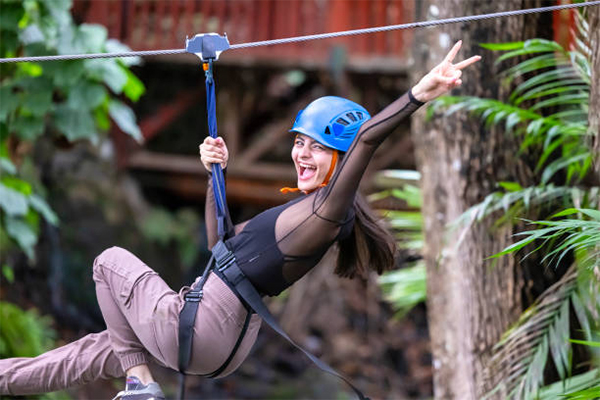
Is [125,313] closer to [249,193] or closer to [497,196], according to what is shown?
[497,196]

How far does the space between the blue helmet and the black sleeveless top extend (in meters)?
0.09

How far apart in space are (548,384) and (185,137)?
20.5 ft

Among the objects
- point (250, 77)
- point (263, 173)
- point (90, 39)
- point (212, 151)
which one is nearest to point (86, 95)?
point (90, 39)

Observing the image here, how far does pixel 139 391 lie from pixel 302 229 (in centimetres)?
75

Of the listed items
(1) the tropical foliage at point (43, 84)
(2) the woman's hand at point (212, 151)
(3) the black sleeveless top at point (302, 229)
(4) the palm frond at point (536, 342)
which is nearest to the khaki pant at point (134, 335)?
(3) the black sleeveless top at point (302, 229)

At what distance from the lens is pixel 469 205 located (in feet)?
14.1

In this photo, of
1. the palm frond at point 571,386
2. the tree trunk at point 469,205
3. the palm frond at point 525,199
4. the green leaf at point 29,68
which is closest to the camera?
the palm frond at point 571,386

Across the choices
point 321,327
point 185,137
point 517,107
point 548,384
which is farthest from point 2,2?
point 321,327

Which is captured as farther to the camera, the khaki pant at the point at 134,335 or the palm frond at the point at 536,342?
the palm frond at the point at 536,342

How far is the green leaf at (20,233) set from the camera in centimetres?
490

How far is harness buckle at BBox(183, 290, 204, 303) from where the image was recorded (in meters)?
3.04

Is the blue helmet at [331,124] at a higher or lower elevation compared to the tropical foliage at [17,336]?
higher

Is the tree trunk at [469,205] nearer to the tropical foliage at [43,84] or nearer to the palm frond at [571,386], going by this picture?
the palm frond at [571,386]

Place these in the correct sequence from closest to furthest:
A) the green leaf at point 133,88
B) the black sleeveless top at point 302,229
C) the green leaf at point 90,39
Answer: the black sleeveless top at point 302,229 < the green leaf at point 90,39 < the green leaf at point 133,88
